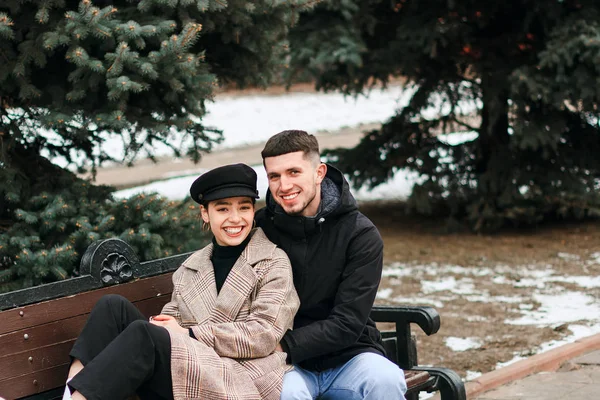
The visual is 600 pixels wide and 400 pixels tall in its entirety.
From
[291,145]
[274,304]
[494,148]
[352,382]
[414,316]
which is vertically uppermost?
[291,145]

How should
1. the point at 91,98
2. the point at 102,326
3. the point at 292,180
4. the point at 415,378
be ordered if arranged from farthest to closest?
the point at 91,98 < the point at 415,378 < the point at 292,180 < the point at 102,326

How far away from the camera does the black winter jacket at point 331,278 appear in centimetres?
348

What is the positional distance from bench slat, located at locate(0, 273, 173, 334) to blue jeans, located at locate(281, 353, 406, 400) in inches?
30.0

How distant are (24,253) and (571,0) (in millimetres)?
5858

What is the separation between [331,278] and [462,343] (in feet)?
8.04

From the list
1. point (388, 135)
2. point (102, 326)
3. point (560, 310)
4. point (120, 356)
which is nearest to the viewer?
point (120, 356)

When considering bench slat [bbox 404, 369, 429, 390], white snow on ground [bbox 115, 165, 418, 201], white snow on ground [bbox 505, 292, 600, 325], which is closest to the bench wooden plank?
bench slat [bbox 404, 369, 429, 390]

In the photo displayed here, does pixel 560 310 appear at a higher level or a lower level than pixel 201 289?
lower

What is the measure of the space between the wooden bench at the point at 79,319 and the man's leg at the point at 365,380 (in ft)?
1.31

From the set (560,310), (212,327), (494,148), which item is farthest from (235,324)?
(494,148)

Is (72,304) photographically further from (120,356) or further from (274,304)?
(274,304)

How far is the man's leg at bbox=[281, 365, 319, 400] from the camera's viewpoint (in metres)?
3.38

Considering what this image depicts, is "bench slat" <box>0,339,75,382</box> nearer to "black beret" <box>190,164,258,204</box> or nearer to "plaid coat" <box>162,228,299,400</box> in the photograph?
"plaid coat" <box>162,228,299,400</box>

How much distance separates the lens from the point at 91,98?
15.8 feet
